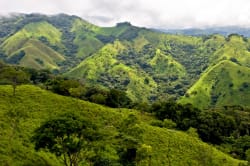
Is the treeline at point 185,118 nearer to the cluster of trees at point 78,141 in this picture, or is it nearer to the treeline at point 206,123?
the treeline at point 206,123

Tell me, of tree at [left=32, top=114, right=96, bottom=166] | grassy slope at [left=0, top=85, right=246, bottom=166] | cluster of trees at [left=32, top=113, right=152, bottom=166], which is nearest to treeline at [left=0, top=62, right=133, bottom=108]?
grassy slope at [left=0, top=85, right=246, bottom=166]

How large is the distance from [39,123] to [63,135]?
35.7 metres

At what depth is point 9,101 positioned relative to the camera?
11744 centimetres

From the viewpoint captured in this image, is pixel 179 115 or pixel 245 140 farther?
pixel 179 115

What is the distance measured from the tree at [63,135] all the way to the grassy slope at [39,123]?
1179 cm

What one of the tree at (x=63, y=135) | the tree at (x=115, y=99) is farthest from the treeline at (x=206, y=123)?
the tree at (x=63, y=135)

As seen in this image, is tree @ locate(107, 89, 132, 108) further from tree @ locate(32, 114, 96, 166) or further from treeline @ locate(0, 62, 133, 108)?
tree @ locate(32, 114, 96, 166)

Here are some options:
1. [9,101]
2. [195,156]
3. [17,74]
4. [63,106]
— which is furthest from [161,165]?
[17,74]

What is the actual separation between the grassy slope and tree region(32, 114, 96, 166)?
1179 centimetres

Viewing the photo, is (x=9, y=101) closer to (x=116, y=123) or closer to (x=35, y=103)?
(x=35, y=103)

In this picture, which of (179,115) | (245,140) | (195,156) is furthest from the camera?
(179,115)

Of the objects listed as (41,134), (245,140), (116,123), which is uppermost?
(41,134)

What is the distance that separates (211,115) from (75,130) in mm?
108164

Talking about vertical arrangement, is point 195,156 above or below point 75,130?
below
